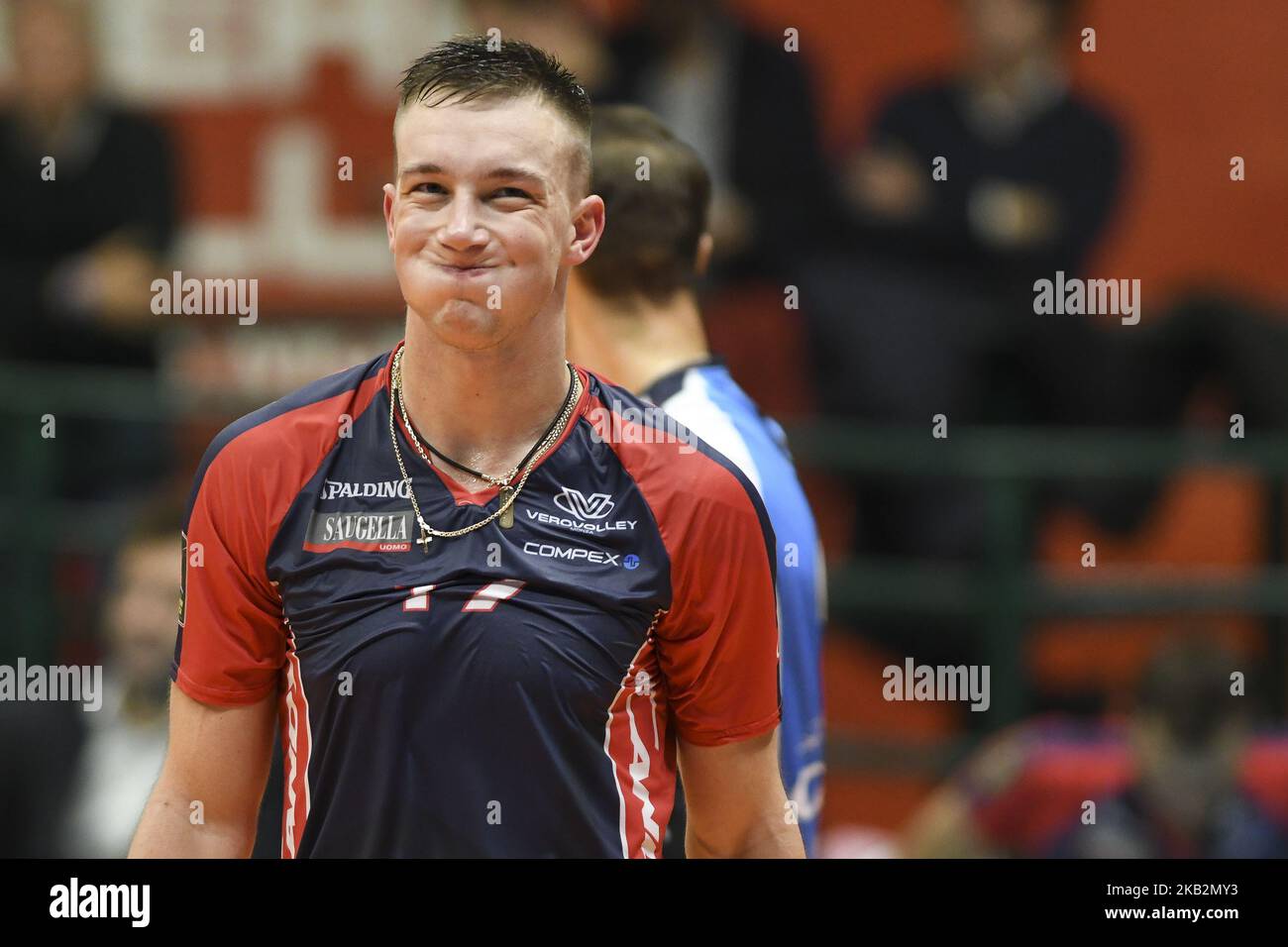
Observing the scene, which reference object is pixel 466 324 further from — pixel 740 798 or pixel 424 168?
pixel 740 798

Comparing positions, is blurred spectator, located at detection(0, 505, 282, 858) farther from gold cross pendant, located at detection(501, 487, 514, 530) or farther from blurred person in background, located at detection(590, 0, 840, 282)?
blurred person in background, located at detection(590, 0, 840, 282)

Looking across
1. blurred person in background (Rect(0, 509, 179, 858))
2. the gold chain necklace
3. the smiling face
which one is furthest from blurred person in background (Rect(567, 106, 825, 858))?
blurred person in background (Rect(0, 509, 179, 858))

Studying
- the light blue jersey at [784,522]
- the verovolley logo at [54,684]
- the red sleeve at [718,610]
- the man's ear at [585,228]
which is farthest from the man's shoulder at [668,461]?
the verovolley logo at [54,684]

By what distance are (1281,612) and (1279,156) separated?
233 centimetres

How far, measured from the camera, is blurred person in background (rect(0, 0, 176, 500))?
7754mm

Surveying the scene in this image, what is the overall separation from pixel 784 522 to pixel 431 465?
3.48ft

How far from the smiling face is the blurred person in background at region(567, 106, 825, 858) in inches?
39.5

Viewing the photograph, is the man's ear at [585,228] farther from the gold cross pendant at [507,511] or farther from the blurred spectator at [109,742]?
the blurred spectator at [109,742]

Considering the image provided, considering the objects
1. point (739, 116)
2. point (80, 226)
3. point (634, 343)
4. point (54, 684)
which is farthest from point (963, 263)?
point (634, 343)

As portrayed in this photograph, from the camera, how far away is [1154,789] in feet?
20.7

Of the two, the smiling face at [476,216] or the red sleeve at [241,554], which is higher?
the smiling face at [476,216]

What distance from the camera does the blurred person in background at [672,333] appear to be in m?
3.86

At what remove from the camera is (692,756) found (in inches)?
122

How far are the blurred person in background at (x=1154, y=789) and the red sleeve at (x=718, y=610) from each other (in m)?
3.51
